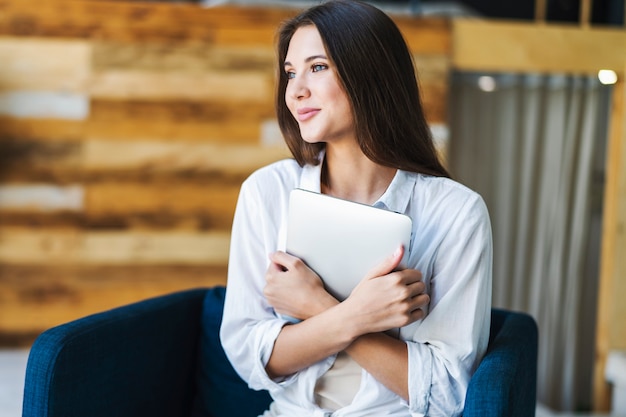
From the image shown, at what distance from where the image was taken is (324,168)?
171 cm

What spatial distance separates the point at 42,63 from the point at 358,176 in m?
2.19

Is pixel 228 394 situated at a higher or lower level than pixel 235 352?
lower

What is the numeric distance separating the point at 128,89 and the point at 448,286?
2272 millimetres

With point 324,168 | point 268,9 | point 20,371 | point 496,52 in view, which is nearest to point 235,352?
point 324,168

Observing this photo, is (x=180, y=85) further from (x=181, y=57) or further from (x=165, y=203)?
(x=165, y=203)

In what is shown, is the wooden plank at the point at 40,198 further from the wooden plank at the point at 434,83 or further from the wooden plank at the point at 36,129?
the wooden plank at the point at 434,83

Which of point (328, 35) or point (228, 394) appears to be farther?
point (228, 394)

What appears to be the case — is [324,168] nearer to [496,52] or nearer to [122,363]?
[122,363]

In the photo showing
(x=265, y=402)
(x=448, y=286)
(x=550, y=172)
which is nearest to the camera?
(x=448, y=286)

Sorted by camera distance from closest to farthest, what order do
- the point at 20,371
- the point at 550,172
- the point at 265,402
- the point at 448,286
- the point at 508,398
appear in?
the point at 508,398 < the point at 448,286 < the point at 265,402 < the point at 20,371 < the point at 550,172

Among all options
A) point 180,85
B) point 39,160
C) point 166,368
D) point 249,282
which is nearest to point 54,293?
point 39,160

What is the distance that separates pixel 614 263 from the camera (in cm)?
370

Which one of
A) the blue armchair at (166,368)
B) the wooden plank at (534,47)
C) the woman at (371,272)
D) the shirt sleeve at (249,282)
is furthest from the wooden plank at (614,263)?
the shirt sleeve at (249,282)

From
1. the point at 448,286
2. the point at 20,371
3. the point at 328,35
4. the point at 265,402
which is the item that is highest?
the point at 328,35
